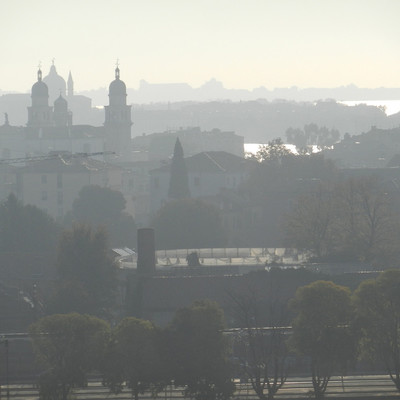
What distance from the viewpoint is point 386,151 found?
85.2 m

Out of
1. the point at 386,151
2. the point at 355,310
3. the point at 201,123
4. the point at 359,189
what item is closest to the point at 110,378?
the point at 355,310

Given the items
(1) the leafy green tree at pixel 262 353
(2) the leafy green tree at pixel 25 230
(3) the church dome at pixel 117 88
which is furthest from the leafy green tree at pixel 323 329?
(3) the church dome at pixel 117 88

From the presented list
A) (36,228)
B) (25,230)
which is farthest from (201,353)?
(36,228)

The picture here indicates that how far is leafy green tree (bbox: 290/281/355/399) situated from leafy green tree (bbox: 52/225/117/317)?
7.61 metres

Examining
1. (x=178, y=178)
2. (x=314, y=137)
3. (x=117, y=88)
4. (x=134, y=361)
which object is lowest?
(x=314, y=137)

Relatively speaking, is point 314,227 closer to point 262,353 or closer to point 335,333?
point 335,333

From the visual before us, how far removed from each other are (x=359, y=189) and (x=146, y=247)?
392 inches

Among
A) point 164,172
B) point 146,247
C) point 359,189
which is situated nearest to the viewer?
point 146,247

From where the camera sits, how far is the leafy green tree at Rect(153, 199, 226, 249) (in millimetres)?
45812

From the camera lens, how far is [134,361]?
78.5 ft

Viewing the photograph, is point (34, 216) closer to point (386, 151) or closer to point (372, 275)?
point (372, 275)

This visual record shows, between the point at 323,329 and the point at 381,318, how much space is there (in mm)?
916

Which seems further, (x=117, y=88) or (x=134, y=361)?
(x=117, y=88)

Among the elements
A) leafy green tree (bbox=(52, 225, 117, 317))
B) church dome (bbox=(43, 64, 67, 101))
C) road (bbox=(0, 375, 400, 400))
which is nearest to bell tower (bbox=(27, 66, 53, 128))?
leafy green tree (bbox=(52, 225, 117, 317))
